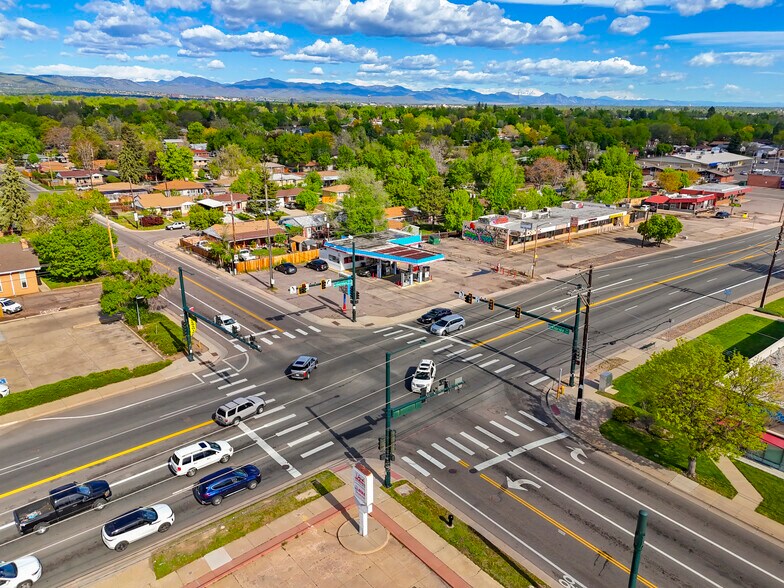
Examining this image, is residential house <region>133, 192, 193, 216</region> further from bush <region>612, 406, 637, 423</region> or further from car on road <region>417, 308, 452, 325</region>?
bush <region>612, 406, 637, 423</region>

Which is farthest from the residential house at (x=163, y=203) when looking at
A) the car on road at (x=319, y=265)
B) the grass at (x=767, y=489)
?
the grass at (x=767, y=489)

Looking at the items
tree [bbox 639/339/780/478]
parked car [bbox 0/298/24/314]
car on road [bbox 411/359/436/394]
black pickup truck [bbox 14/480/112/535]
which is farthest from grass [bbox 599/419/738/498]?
parked car [bbox 0/298/24/314]

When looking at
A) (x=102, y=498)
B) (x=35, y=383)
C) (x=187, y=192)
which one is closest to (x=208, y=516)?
(x=102, y=498)

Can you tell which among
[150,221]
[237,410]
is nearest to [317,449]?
[237,410]

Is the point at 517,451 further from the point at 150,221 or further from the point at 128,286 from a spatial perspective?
the point at 150,221

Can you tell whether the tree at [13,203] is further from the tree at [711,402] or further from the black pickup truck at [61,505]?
the tree at [711,402]

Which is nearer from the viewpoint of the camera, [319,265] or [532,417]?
[532,417]

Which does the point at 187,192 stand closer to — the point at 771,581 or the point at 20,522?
the point at 20,522
